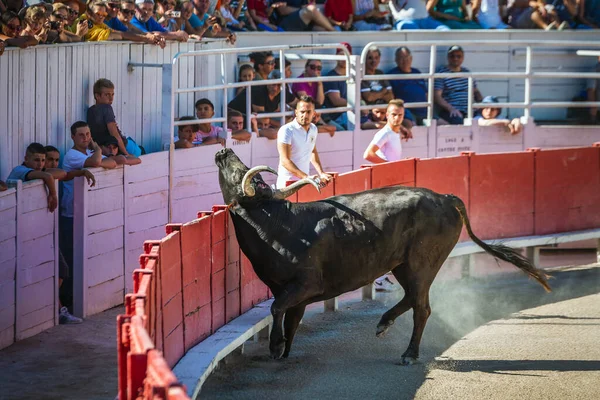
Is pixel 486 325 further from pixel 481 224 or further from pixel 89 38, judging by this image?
pixel 89 38

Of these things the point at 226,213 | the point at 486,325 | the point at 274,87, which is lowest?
the point at 486,325

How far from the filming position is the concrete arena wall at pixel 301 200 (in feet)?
23.0

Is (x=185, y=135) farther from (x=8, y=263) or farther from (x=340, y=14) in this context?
(x=340, y=14)

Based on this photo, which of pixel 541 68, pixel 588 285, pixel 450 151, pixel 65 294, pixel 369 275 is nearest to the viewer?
pixel 369 275

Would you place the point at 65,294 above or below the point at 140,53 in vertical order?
below

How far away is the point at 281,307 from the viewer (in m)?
8.48

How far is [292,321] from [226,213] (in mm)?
920

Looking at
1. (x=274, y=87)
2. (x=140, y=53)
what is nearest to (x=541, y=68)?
(x=274, y=87)

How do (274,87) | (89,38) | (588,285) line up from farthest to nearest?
(274,87)
(588,285)
(89,38)

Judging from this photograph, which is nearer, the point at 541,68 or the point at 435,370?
the point at 435,370

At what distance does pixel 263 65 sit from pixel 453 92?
330 cm

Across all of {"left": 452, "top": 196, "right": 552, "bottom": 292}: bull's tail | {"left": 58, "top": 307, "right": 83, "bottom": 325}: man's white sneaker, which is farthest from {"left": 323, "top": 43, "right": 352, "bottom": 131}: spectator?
{"left": 58, "top": 307, "right": 83, "bottom": 325}: man's white sneaker

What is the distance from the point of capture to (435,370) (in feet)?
28.7

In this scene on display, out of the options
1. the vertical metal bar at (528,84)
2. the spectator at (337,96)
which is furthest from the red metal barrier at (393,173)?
the vertical metal bar at (528,84)
